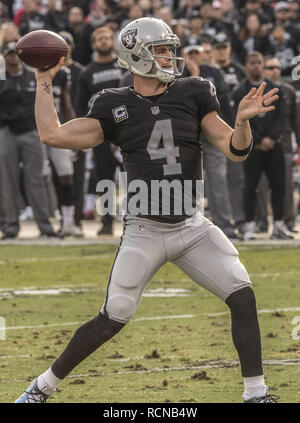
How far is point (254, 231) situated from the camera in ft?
43.4

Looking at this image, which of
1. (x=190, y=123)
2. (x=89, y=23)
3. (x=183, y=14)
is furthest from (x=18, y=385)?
(x=183, y=14)

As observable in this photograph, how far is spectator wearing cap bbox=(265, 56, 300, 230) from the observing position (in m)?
12.9

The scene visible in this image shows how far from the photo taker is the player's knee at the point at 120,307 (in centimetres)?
534

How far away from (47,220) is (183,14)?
7.84 m

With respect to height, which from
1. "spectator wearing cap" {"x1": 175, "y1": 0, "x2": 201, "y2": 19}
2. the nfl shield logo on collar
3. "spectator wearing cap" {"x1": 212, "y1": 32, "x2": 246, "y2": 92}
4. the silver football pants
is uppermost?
"spectator wearing cap" {"x1": 175, "y1": 0, "x2": 201, "y2": 19}

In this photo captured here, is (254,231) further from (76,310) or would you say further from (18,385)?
(18,385)

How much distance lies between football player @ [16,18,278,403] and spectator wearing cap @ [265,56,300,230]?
7280mm

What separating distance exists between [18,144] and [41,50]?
7.20 metres

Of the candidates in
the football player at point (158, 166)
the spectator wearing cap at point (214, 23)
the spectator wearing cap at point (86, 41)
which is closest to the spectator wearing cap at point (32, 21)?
the spectator wearing cap at point (86, 41)

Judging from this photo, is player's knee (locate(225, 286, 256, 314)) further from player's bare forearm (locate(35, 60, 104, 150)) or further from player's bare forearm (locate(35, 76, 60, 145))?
player's bare forearm (locate(35, 76, 60, 145))

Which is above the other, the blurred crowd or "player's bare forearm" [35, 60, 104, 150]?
"player's bare forearm" [35, 60, 104, 150]

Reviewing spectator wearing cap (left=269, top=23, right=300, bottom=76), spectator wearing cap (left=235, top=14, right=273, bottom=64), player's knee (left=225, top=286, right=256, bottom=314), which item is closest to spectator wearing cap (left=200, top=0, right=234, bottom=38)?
spectator wearing cap (left=235, top=14, right=273, bottom=64)

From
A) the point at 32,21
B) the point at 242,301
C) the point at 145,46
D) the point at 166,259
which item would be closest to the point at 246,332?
the point at 242,301

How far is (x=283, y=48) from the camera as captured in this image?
17094 millimetres
